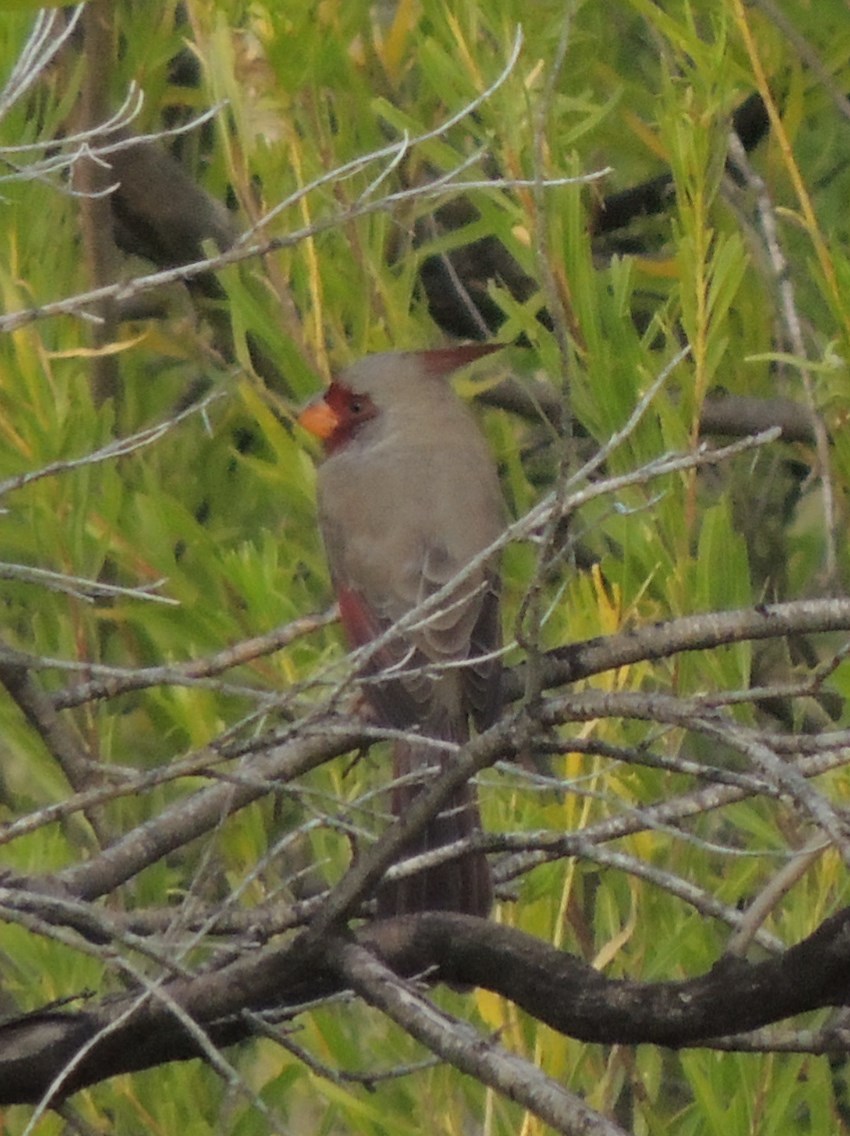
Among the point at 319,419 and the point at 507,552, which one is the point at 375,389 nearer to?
the point at 319,419

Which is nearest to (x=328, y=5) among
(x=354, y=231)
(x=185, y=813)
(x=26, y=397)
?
(x=354, y=231)

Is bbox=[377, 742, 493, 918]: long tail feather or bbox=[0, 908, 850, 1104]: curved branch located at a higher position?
bbox=[0, 908, 850, 1104]: curved branch

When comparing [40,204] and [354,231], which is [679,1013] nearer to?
[354,231]

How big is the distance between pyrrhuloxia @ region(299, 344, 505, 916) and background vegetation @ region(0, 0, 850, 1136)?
0.29 ft

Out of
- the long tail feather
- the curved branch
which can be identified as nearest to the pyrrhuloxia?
the long tail feather

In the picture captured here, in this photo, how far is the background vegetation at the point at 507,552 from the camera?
7.21 ft

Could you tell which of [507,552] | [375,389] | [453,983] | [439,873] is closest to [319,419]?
[375,389]

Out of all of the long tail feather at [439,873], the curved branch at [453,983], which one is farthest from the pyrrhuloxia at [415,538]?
the curved branch at [453,983]

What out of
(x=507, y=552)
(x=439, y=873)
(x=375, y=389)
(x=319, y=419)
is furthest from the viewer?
(x=375, y=389)

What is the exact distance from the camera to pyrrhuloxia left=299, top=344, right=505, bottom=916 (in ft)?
10.6

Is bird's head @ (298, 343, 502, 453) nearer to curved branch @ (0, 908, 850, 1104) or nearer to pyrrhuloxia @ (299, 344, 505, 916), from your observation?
pyrrhuloxia @ (299, 344, 505, 916)

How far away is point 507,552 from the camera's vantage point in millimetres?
3064

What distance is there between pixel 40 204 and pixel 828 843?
5.68ft

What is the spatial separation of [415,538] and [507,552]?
0.65 m
